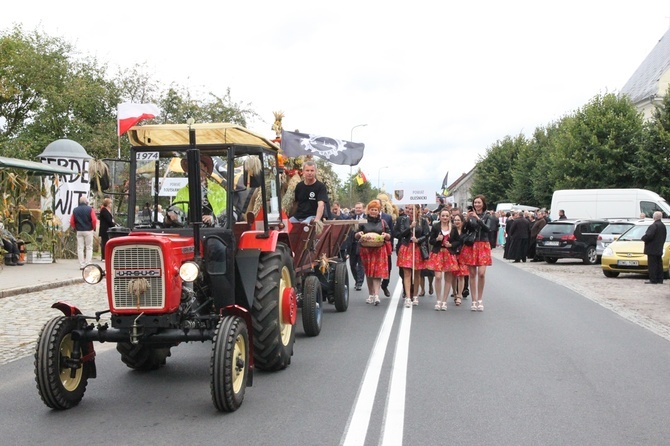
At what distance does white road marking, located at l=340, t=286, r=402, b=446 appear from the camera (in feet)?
18.1

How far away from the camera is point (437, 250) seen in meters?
13.5

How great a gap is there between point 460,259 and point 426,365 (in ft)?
17.7

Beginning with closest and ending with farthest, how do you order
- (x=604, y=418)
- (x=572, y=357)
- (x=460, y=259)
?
1. (x=604, y=418)
2. (x=572, y=357)
3. (x=460, y=259)

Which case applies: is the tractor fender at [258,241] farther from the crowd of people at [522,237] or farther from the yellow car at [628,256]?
the crowd of people at [522,237]

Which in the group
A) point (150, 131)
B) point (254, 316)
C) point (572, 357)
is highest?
point (150, 131)

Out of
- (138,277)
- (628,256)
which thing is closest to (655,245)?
(628,256)

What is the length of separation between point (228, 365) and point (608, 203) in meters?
28.4

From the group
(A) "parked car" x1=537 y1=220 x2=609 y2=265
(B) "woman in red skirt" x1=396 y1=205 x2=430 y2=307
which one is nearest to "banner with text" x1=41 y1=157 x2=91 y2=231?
(B) "woman in red skirt" x1=396 y1=205 x2=430 y2=307

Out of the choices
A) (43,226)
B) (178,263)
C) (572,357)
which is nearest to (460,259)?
(572,357)

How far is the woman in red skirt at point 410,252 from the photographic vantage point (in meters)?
13.6

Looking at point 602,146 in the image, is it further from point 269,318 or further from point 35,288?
point 269,318

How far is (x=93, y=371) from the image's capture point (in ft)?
21.9

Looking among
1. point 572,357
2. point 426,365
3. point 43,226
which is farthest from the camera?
point 43,226

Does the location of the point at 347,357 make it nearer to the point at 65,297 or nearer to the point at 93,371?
the point at 93,371
